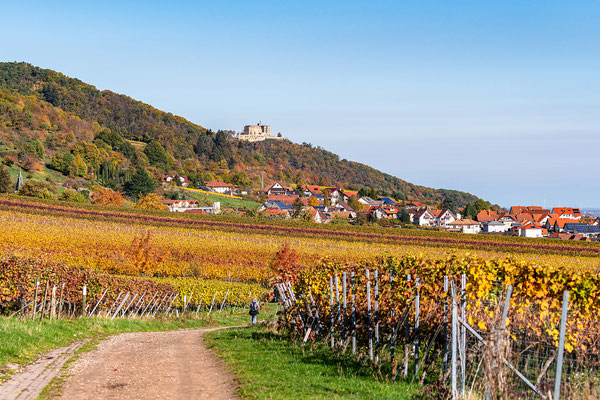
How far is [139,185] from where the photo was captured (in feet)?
421

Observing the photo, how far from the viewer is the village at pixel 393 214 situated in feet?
400

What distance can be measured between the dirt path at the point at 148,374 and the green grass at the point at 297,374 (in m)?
0.46

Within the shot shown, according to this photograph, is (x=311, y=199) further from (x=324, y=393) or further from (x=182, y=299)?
(x=324, y=393)

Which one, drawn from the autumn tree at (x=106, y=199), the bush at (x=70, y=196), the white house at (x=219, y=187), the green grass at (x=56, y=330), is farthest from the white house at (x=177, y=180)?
the green grass at (x=56, y=330)

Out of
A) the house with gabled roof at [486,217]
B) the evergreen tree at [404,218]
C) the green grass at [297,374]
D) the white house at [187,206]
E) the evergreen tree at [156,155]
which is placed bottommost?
the green grass at [297,374]

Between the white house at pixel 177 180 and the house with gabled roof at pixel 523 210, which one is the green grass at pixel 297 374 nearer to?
the white house at pixel 177 180

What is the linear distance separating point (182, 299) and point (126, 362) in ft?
63.4

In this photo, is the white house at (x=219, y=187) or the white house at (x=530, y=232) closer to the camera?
the white house at (x=530, y=232)

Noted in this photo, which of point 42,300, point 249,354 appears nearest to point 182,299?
point 42,300

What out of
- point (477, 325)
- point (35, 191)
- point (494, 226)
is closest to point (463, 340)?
point (477, 325)

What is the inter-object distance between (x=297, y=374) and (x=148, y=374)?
3227mm

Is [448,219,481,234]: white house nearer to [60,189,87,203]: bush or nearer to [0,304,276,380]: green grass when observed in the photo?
[60,189,87,203]: bush

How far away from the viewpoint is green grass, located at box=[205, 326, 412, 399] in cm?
1012

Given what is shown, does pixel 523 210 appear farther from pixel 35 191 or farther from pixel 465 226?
pixel 35 191
